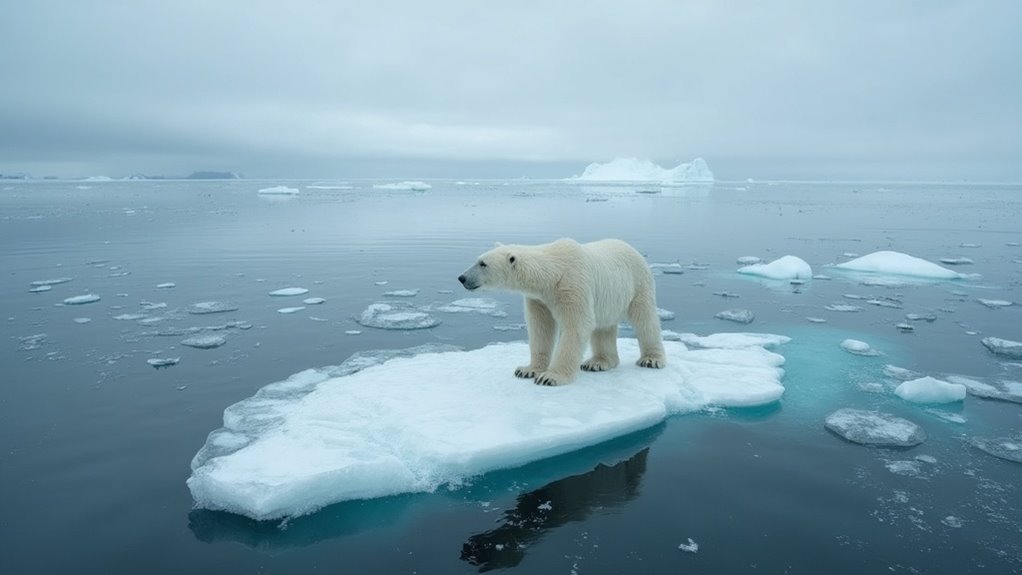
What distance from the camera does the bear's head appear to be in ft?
19.6

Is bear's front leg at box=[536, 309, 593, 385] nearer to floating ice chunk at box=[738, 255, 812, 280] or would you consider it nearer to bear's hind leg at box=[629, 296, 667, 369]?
bear's hind leg at box=[629, 296, 667, 369]

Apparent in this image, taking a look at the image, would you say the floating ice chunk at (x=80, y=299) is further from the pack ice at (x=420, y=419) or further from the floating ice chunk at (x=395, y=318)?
the pack ice at (x=420, y=419)

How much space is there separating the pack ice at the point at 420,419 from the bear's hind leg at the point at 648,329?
16 centimetres

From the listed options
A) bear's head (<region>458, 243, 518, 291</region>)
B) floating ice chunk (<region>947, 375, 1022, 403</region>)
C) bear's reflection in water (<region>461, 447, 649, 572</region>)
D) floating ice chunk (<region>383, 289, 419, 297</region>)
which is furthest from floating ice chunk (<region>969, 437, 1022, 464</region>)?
floating ice chunk (<region>383, 289, 419, 297</region>)

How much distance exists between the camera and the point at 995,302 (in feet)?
35.1

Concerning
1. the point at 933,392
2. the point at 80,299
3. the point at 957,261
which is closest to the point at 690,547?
the point at 933,392

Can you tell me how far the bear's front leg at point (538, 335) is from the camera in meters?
6.40

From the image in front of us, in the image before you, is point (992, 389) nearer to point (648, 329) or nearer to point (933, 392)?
point (933, 392)

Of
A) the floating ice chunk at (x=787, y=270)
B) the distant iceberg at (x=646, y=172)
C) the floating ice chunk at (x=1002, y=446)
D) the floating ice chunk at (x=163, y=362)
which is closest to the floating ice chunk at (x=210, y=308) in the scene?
the floating ice chunk at (x=163, y=362)

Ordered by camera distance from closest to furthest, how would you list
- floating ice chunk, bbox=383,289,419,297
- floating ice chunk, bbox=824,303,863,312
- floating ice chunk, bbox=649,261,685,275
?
1. floating ice chunk, bbox=824,303,863,312
2. floating ice chunk, bbox=383,289,419,297
3. floating ice chunk, bbox=649,261,685,275

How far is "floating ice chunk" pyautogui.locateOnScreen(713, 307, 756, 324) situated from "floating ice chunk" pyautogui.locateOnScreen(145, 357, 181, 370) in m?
8.23

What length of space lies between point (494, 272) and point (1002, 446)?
4.81m

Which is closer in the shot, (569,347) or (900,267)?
(569,347)

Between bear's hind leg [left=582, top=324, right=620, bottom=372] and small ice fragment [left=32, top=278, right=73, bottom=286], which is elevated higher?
bear's hind leg [left=582, top=324, right=620, bottom=372]
